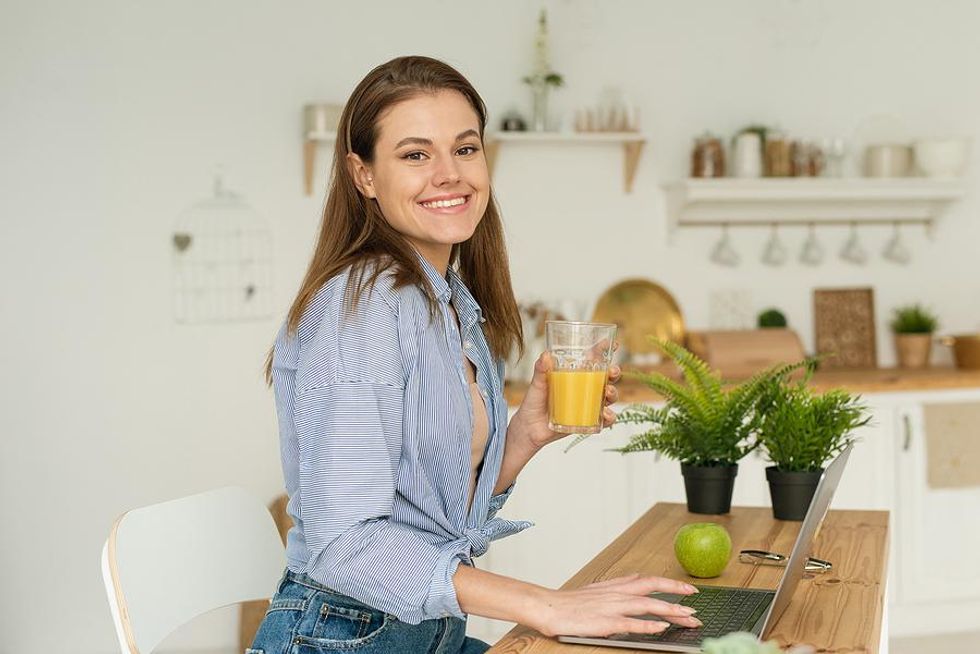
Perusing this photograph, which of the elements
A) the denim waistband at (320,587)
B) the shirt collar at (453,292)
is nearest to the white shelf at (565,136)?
the shirt collar at (453,292)

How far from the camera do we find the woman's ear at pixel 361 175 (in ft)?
5.38

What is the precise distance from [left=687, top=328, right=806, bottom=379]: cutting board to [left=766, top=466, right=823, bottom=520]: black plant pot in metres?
2.10

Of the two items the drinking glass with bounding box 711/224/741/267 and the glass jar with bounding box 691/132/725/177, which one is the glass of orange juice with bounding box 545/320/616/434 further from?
the drinking glass with bounding box 711/224/741/267

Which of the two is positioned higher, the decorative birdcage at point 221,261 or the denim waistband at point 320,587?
the decorative birdcage at point 221,261

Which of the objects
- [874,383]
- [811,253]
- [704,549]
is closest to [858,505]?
Answer: [874,383]

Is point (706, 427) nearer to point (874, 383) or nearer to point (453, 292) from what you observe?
point (453, 292)

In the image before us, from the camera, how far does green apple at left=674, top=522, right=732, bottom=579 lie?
1690 millimetres

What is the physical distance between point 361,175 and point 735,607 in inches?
29.5

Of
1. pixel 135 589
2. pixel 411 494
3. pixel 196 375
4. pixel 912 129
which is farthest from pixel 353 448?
pixel 912 129

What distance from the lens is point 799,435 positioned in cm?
210

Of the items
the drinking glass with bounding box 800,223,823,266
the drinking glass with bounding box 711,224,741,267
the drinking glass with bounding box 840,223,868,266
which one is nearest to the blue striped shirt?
the drinking glass with bounding box 711,224,741,267

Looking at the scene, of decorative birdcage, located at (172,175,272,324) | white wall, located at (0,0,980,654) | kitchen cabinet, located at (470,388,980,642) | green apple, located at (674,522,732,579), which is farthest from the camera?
decorative birdcage, located at (172,175,272,324)

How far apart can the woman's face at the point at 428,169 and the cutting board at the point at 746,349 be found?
108 inches

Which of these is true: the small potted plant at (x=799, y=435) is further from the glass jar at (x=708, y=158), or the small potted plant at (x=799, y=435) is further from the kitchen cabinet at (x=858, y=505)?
the glass jar at (x=708, y=158)
